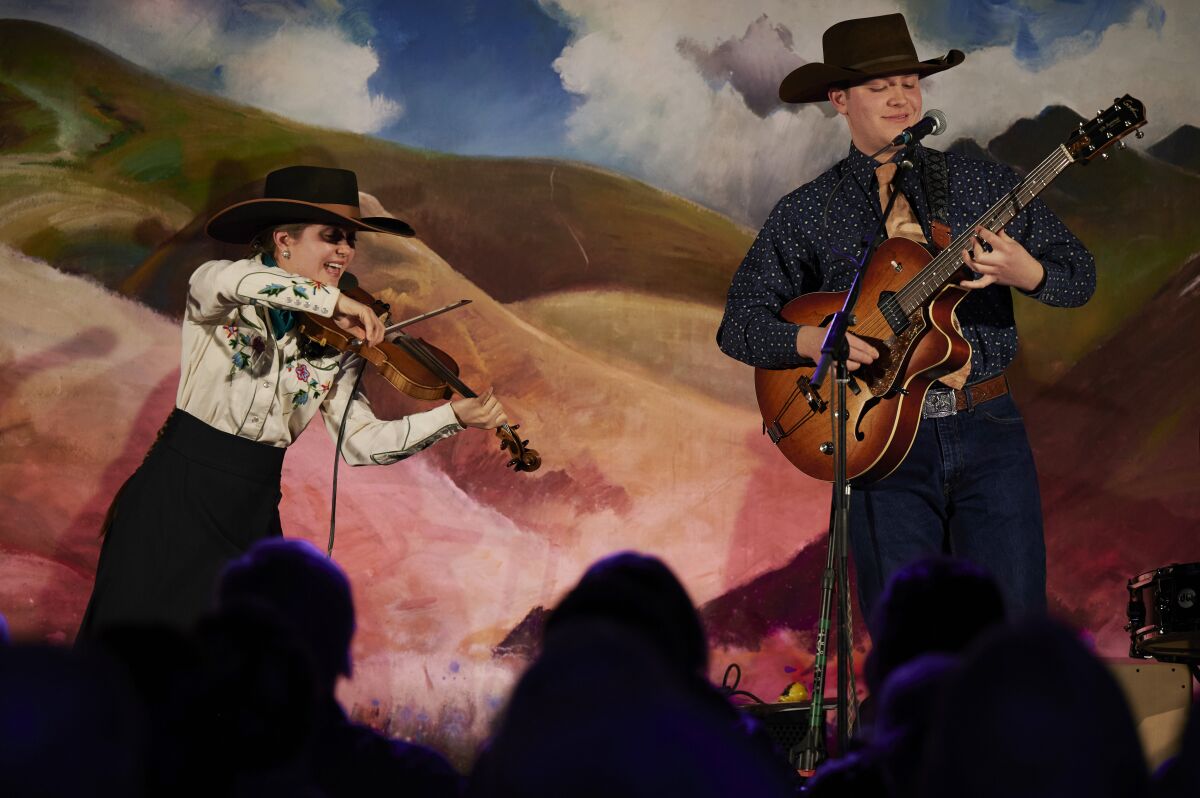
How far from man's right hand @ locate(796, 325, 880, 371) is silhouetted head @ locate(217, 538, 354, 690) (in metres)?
2.00

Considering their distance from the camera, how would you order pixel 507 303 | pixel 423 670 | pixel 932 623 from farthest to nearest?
1. pixel 507 303
2. pixel 423 670
3. pixel 932 623

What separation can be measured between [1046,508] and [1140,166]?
1.57 metres

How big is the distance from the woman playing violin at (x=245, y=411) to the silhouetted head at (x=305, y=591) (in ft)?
5.88

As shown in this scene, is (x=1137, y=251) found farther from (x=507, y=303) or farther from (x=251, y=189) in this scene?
(x=251, y=189)

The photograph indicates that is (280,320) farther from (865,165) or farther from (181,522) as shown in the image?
(865,165)

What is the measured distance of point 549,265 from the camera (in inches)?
226

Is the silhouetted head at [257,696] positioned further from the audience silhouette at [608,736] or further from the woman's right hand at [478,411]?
the woman's right hand at [478,411]

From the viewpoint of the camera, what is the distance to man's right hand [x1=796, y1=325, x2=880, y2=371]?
3598 millimetres

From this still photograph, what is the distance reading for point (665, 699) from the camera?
86 centimetres

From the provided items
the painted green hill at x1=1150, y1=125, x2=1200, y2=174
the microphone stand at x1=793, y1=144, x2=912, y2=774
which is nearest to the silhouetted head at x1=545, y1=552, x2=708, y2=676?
the microphone stand at x1=793, y1=144, x2=912, y2=774

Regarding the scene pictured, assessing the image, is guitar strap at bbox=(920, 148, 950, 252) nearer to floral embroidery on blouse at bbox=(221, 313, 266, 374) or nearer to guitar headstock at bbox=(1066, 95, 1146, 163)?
guitar headstock at bbox=(1066, 95, 1146, 163)

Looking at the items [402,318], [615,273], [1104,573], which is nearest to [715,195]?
[615,273]

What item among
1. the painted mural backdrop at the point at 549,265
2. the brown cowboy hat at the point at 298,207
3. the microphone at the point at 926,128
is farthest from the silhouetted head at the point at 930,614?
the painted mural backdrop at the point at 549,265

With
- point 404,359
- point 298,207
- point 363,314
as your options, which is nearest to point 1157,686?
point 404,359
